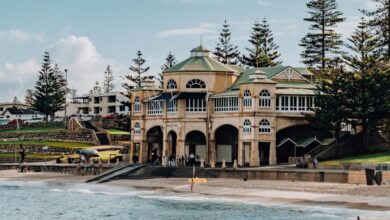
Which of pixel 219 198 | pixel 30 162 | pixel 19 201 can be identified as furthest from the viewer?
pixel 30 162

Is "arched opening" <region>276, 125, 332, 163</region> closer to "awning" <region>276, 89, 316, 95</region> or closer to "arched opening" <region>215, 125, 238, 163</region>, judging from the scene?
"awning" <region>276, 89, 316, 95</region>

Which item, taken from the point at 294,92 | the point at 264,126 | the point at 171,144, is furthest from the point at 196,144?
the point at 294,92

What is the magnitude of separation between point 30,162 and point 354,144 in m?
35.0

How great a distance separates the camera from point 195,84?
235ft

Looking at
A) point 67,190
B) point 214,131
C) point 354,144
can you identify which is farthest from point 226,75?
point 67,190

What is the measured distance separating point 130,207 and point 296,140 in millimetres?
22035

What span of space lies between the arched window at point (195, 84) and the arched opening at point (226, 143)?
392 centimetres

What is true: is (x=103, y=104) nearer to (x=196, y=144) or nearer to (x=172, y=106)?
(x=196, y=144)

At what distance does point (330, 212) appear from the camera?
44.1m

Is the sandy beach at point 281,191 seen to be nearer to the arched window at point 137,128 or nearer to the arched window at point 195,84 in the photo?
the arched window at point 137,128

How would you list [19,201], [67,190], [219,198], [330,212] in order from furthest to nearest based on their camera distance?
[67,190] < [19,201] < [219,198] < [330,212]

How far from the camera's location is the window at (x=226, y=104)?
6856 cm

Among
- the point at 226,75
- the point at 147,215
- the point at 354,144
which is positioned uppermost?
the point at 226,75

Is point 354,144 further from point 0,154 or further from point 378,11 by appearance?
point 0,154
